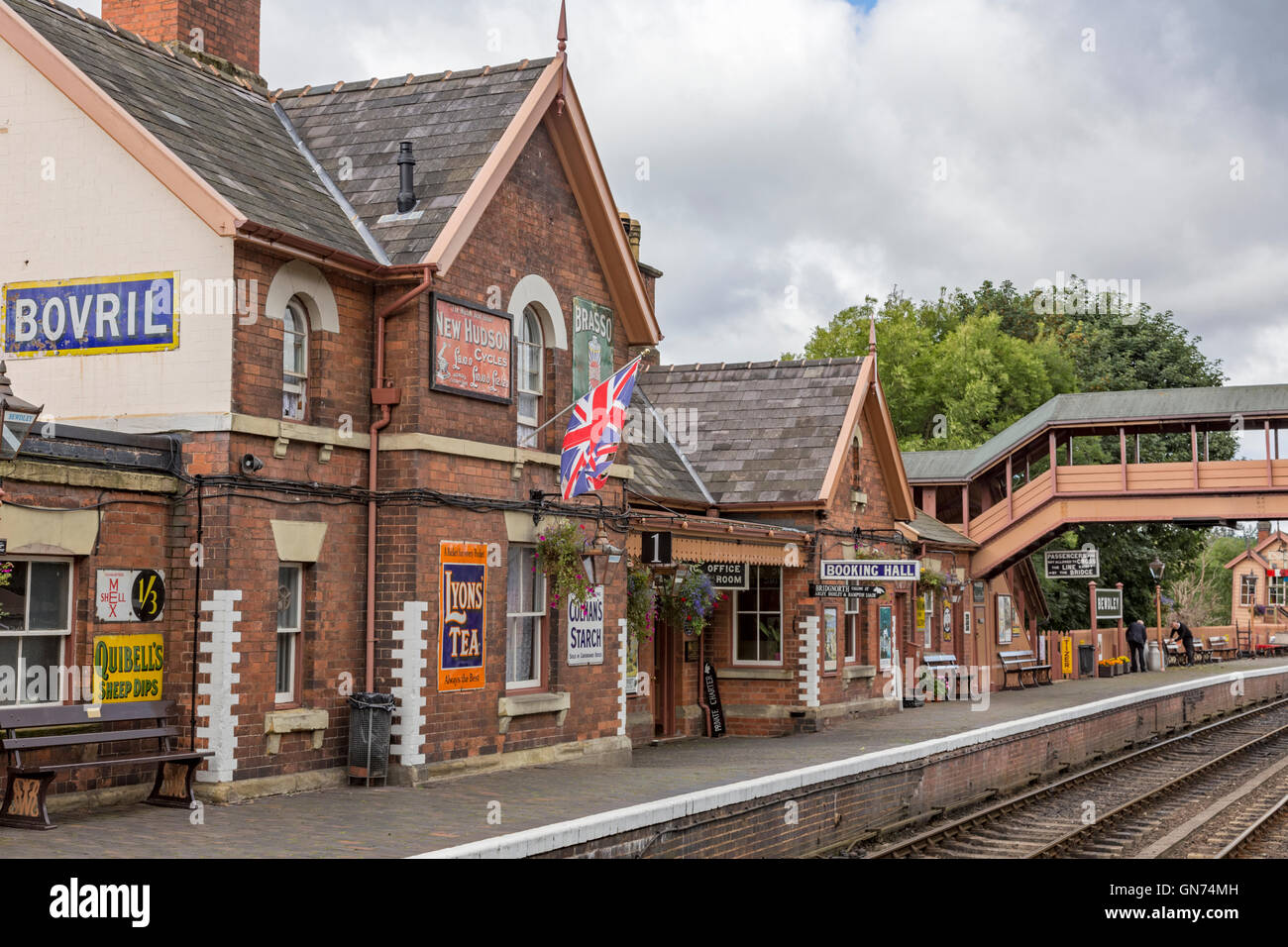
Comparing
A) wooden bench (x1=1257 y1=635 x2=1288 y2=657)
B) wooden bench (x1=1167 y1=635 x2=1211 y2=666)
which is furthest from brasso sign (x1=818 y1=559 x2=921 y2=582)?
wooden bench (x1=1257 y1=635 x2=1288 y2=657)

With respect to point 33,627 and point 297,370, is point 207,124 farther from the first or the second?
point 33,627

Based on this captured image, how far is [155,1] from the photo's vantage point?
1625 cm

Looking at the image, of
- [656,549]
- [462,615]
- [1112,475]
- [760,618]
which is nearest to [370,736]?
[462,615]

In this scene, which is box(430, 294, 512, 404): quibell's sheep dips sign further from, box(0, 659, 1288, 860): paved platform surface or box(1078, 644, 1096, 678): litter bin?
box(1078, 644, 1096, 678): litter bin

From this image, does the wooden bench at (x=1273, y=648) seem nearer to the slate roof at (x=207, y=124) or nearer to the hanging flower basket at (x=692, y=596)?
the hanging flower basket at (x=692, y=596)

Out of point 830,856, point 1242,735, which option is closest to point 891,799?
point 830,856

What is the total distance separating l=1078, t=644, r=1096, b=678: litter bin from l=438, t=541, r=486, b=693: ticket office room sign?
93.1 ft

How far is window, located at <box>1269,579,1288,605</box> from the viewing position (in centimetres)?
8056

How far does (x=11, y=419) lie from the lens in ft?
31.0

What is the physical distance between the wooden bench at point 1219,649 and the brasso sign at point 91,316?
44.5 m

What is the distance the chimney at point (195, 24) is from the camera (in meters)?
16.1

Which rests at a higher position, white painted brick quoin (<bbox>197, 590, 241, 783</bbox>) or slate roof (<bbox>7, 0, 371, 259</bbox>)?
slate roof (<bbox>7, 0, 371, 259</bbox>)

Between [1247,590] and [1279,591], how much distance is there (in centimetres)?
358
